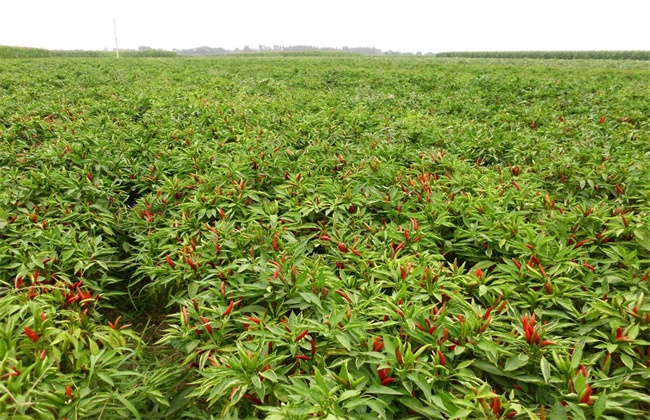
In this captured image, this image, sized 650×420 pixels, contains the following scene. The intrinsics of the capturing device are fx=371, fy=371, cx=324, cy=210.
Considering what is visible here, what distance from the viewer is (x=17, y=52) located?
27828 millimetres

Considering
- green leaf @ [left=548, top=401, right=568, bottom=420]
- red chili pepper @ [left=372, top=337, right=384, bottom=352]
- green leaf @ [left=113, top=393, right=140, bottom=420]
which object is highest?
red chili pepper @ [left=372, top=337, right=384, bottom=352]

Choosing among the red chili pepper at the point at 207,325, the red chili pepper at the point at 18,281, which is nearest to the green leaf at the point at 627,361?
the red chili pepper at the point at 207,325

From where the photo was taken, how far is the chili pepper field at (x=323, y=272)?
1.36m

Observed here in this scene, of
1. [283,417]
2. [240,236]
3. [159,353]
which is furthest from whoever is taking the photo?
[240,236]

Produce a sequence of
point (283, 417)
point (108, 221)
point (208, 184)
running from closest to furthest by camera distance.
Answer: point (283, 417), point (108, 221), point (208, 184)

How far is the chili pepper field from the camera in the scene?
1355 millimetres

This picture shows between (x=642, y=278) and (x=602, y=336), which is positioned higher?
(x=642, y=278)

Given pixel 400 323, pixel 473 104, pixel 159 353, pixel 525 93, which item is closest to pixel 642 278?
pixel 400 323

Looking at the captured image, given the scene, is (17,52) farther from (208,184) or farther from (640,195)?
(640,195)

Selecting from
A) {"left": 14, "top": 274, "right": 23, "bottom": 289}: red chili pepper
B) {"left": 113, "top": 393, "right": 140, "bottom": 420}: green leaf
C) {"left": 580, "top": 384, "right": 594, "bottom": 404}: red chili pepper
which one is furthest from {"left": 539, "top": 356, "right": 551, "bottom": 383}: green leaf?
{"left": 14, "top": 274, "right": 23, "bottom": 289}: red chili pepper

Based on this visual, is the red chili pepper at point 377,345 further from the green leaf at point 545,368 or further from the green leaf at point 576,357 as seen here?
the green leaf at point 576,357

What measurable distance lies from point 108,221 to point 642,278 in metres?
3.12

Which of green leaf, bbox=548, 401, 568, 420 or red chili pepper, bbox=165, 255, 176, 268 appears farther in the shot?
red chili pepper, bbox=165, 255, 176, 268

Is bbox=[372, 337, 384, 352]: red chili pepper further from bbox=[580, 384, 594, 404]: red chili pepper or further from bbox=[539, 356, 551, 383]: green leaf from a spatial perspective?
bbox=[580, 384, 594, 404]: red chili pepper
